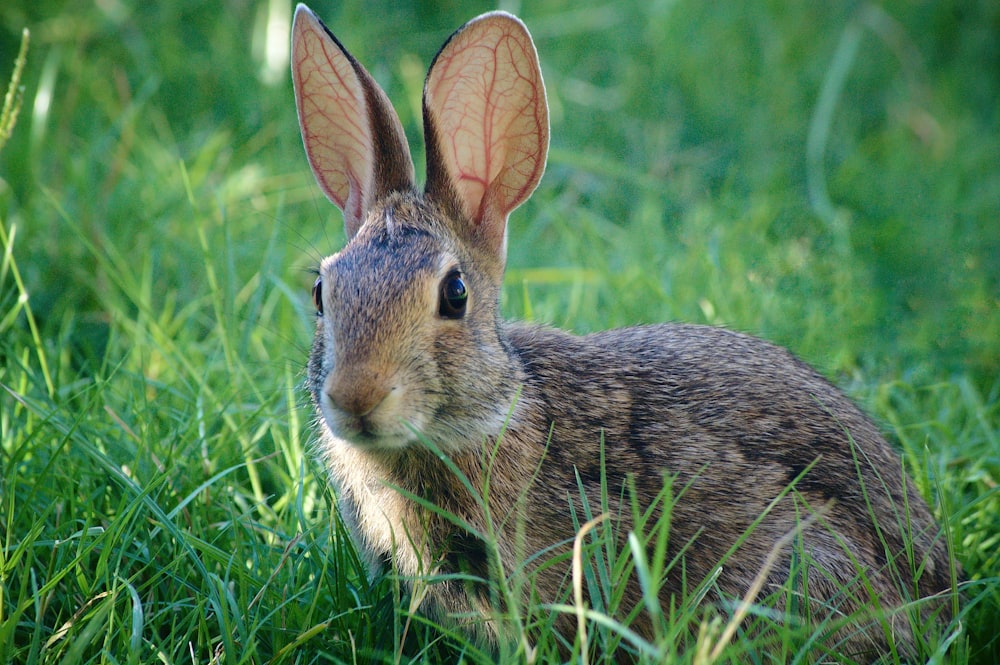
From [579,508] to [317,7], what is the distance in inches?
200

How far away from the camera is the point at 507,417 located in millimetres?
3258

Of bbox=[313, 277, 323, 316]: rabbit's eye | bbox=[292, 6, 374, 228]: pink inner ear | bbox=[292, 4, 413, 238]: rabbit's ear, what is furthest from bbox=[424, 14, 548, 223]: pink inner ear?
bbox=[313, 277, 323, 316]: rabbit's eye

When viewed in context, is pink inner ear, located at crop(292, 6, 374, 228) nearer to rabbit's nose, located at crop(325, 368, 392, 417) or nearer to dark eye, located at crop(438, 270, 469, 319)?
dark eye, located at crop(438, 270, 469, 319)

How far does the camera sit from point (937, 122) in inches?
286

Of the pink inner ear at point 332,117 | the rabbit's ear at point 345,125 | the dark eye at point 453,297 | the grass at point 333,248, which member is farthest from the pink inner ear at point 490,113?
Answer: the grass at point 333,248

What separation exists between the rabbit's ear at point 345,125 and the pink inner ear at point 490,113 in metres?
0.19

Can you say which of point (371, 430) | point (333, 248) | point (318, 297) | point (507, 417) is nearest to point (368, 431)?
point (371, 430)

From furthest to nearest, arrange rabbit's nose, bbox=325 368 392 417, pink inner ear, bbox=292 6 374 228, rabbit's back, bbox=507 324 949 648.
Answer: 1. pink inner ear, bbox=292 6 374 228
2. rabbit's back, bbox=507 324 949 648
3. rabbit's nose, bbox=325 368 392 417

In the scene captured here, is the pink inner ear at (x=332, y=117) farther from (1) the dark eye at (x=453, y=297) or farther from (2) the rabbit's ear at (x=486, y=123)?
(1) the dark eye at (x=453, y=297)

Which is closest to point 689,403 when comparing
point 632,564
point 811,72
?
point 632,564

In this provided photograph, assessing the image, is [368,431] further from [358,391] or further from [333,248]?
[333,248]

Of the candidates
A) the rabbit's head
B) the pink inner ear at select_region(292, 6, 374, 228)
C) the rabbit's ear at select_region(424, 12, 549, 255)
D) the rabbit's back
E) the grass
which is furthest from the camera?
the pink inner ear at select_region(292, 6, 374, 228)

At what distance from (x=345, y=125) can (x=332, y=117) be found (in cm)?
6

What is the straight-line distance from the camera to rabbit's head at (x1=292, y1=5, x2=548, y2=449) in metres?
3.05
